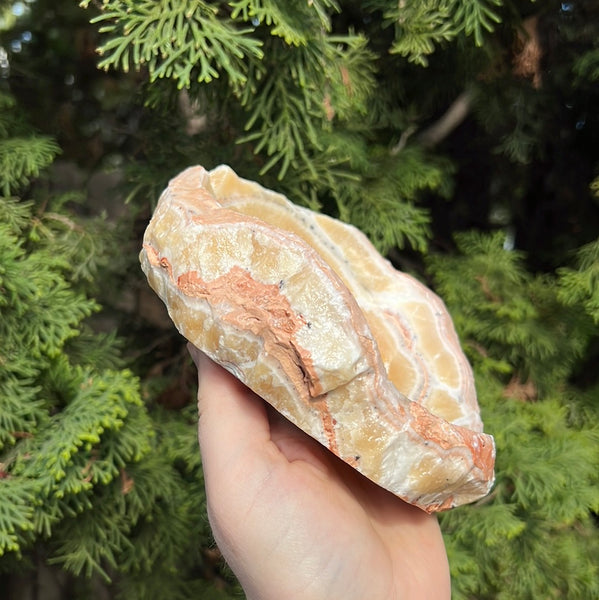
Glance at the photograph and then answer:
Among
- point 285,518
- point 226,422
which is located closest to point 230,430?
point 226,422

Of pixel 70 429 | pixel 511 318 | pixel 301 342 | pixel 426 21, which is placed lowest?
pixel 70 429

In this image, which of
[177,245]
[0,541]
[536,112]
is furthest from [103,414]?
[536,112]

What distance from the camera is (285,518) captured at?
62 cm

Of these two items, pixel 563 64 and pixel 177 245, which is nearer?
pixel 177 245

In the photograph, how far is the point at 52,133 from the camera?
1.26m

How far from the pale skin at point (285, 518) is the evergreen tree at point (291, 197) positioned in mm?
295

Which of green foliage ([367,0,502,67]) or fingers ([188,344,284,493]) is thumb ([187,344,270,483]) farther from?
green foliage ([367,0,502,67])

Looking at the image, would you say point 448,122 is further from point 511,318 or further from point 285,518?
point 285,518

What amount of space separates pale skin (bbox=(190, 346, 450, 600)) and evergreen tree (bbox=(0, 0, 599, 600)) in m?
0.29

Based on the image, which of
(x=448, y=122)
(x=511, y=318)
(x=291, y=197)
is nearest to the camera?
(x=291, y=197)

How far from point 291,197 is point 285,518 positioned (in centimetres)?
70

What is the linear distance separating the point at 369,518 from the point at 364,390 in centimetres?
25

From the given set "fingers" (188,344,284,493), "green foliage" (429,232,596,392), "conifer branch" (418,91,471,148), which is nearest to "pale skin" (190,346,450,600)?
"fingers" (188,344,284,493)

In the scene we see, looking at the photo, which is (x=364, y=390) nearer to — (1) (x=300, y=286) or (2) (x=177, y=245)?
(1) (x=300, y=286)
